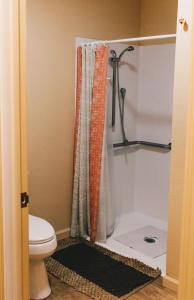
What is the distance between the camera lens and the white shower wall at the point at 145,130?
3777 millimetres

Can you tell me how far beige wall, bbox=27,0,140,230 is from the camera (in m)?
3.12

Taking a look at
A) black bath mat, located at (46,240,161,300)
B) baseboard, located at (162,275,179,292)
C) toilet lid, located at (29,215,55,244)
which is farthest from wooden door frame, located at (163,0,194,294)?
toilet lid, located at (29,215,55,244)

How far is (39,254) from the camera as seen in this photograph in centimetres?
252

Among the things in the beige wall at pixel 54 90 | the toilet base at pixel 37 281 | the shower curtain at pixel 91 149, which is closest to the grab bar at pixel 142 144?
the shower curtain at pixel 91 149

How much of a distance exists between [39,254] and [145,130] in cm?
200

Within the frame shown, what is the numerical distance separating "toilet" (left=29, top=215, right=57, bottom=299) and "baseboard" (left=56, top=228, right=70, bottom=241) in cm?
85

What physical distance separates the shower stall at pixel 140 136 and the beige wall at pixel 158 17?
12 centimetres

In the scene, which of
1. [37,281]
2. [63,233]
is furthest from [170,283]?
[63,233]

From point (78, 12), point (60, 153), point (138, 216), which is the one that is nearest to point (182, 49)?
point (78, 12)

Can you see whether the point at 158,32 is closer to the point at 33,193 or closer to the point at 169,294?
the point at 33,193

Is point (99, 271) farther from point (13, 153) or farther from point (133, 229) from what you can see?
point (13, 153)

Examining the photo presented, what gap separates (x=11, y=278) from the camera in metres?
1.83

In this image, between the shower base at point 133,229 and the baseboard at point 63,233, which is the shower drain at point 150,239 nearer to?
the shower base at point 133,229

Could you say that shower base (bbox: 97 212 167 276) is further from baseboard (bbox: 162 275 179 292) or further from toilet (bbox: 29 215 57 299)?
toilet (bbox: 29 215 57 299)
